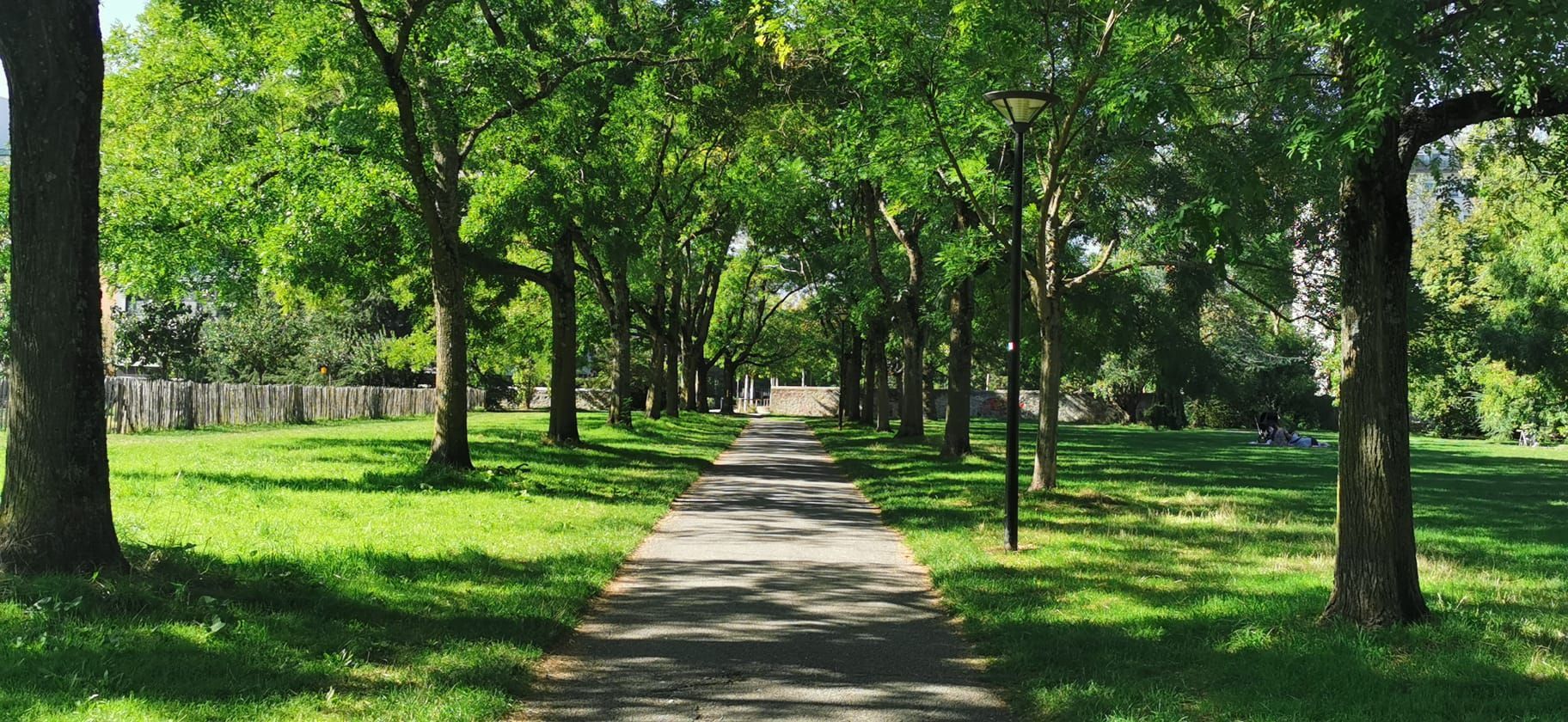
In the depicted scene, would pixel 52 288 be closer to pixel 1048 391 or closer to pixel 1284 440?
pixel 1048 391

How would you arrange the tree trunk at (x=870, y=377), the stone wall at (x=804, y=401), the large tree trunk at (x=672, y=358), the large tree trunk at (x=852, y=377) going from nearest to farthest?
the tree trunk at (x=870, y=377) < the large tree trunk at (x=672, y=358) < the large tree trunk at (x=852, y=377) < the stone wall at (x=804, y=401)

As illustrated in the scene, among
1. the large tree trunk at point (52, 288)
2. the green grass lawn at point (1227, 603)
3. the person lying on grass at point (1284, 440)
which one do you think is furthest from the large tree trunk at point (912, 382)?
the large tree trunk at point (52, 288)

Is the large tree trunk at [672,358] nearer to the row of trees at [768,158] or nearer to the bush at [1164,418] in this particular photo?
the row of trees at [768,158]

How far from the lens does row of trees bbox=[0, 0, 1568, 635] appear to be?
21.3ft

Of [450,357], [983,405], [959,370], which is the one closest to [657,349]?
[959,370]

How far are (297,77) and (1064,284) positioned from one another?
39.5 feet

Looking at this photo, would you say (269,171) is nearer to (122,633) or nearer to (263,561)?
(263,561)


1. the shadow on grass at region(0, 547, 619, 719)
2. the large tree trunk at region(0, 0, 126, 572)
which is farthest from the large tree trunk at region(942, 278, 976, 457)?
the large tree trunk at region(0, 0, 126, 572)

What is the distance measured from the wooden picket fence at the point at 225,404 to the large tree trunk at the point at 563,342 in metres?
7.95

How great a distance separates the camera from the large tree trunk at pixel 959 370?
2261cm

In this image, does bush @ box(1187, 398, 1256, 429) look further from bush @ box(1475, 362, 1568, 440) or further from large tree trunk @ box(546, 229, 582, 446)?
large tree trunk @ box(546, 229, 582, 446)

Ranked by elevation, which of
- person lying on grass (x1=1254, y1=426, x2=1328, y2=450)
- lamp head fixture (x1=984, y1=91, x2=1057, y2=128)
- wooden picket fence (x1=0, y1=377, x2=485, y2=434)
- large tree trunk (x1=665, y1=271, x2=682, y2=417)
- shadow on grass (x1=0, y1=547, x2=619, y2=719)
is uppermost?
lamp head fixture (x1=984, y1=91, x2=1057, y2=128)

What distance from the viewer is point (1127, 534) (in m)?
11.8

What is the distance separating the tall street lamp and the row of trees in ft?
1.17
